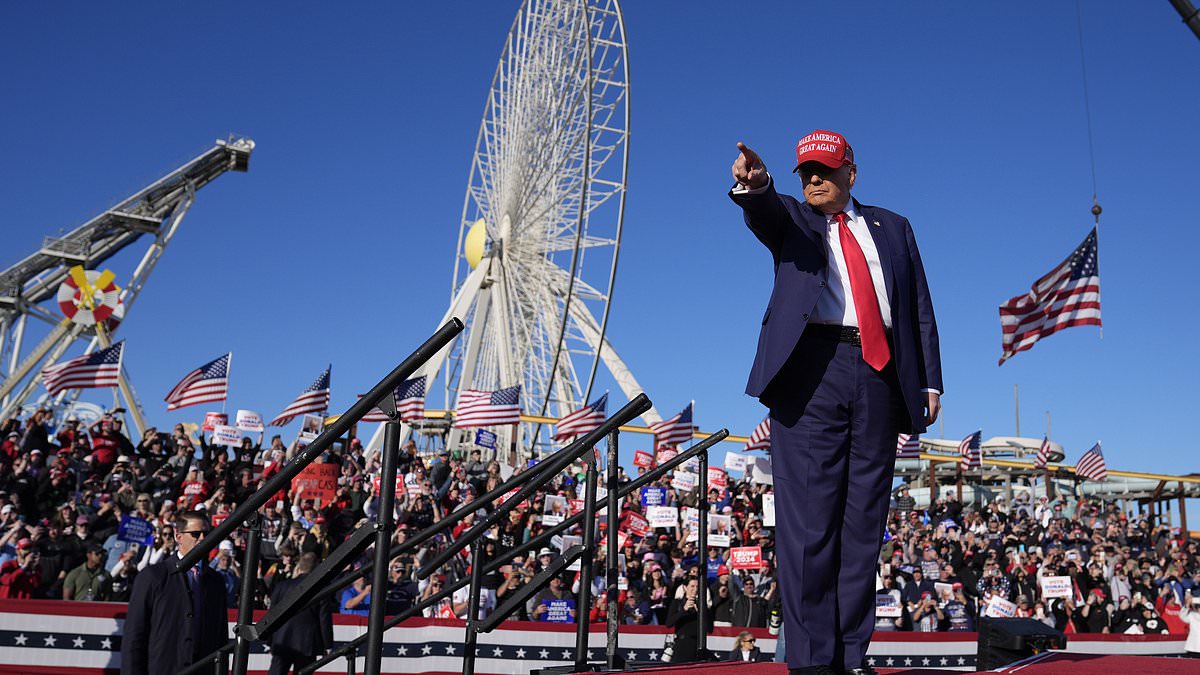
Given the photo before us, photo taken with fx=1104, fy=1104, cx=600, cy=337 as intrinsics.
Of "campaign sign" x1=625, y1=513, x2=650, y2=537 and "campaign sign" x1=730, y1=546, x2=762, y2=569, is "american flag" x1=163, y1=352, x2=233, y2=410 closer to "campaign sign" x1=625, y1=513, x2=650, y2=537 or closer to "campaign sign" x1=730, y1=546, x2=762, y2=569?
"campaign sign" x1=625, y1=513, x2=650, y2=537

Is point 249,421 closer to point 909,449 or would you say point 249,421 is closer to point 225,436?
point 225,436

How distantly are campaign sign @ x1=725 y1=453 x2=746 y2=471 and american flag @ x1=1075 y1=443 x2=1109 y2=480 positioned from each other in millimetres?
8930

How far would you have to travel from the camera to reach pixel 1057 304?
1792 centimetres

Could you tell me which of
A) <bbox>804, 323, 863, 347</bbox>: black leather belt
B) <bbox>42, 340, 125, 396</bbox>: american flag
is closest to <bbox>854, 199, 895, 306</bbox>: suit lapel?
<bbox>804, 323, 863, 347</bbox>: black leather belt

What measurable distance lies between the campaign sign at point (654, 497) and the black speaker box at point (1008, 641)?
12873 mm

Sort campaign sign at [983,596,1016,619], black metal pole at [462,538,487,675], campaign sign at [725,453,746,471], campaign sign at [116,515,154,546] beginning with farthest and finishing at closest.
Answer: campaign sign at [725,453,746,471] < campaign sign at [983,596,1016,619] < campaign sign at [116,515,154,546] < black metal pole at [462,538,487,675]

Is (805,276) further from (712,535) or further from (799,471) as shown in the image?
(712,535)

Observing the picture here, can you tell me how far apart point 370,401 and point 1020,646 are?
303 cm

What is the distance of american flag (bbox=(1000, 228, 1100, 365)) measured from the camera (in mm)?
17719

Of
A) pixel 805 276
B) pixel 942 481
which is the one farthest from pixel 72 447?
pixel 942 481

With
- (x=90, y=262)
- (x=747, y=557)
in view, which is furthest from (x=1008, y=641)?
(x=90, y=262)

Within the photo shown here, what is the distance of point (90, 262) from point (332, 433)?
130 ft

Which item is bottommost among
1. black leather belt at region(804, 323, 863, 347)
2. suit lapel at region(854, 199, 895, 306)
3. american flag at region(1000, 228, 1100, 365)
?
black leather belt at region(804, 323, 863, 347)

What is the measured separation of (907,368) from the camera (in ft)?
12.1
